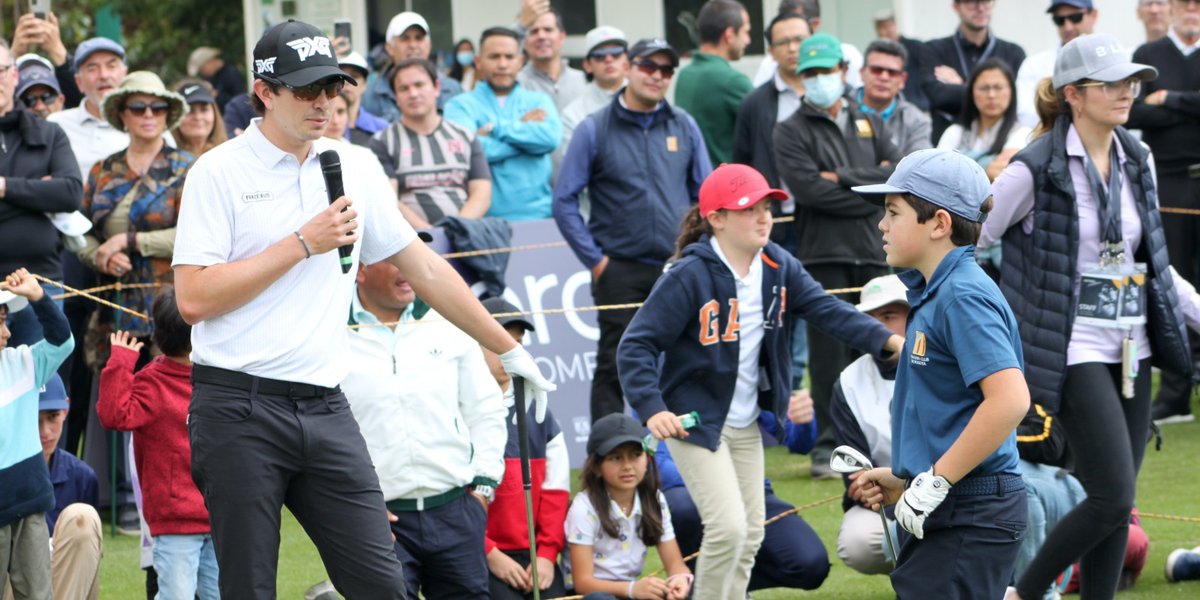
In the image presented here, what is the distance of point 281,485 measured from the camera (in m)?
5.04

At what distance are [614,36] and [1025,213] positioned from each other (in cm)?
598

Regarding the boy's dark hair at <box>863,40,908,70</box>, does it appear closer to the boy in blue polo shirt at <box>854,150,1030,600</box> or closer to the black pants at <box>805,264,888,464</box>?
the black pants at <box>805,264,888,464</box>

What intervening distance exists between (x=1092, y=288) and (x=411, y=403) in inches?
100

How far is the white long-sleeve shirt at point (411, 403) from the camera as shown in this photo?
6.46 meters

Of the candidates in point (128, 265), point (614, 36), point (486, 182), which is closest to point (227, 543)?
point (128, 265)

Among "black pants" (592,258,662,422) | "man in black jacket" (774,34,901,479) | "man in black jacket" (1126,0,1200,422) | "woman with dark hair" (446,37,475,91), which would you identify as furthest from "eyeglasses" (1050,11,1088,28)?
"woman with dark hair" (446,37,475,91)

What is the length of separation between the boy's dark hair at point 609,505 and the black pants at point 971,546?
2437 millimetres

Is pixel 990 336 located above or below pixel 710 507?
above

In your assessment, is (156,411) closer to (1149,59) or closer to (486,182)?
(486,182)

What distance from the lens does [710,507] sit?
21.9ft

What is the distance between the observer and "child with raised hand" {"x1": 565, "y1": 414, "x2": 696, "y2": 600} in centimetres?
718

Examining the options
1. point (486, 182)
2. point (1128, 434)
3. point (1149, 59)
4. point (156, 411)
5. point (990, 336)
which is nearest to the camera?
point (990, 336)

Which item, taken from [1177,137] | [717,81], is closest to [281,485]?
[717,81]

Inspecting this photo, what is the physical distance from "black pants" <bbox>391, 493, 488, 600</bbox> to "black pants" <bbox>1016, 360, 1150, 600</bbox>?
81.6 inches
